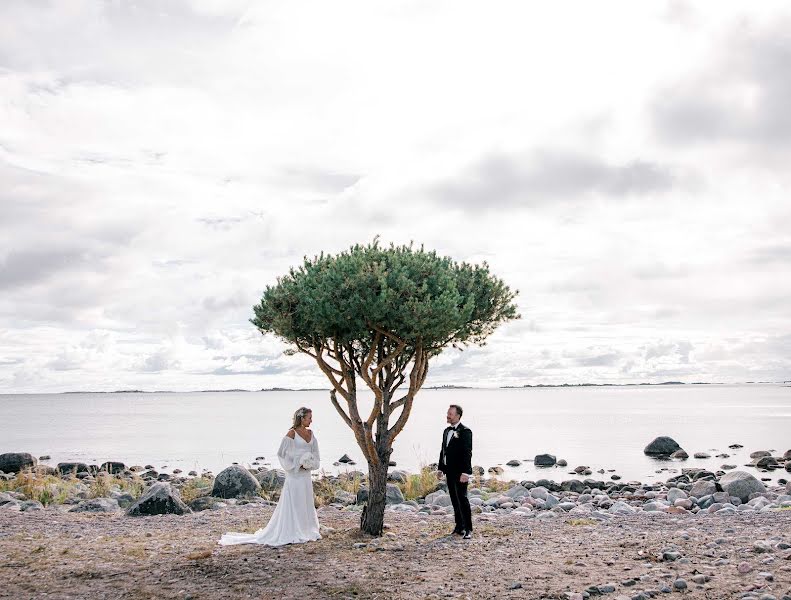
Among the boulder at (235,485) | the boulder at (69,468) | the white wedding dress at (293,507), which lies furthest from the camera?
the boulder at (69,468)

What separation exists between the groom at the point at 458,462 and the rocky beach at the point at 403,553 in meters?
0.52

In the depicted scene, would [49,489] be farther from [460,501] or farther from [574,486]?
[574,486]

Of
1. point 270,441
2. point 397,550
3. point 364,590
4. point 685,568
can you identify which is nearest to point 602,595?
point 685,568

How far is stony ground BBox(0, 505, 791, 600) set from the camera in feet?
36.3

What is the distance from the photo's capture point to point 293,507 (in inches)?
576

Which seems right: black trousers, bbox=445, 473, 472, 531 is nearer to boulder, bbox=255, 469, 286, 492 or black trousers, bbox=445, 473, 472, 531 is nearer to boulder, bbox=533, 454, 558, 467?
boulder, bbox=255, 469, 286, 492

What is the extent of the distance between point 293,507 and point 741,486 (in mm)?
16611

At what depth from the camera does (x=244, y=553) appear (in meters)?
13.6

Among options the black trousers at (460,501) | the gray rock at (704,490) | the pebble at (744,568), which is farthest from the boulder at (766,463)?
the pebble at (744,568)

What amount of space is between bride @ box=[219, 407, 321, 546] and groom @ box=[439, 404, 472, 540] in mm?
2587

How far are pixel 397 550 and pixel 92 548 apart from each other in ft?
19.7

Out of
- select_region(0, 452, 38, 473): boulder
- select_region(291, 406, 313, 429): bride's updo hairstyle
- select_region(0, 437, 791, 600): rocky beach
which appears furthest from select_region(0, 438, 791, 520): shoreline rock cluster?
select_region(0, 452, 38, 473): boulder

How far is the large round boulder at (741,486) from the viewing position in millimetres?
24312

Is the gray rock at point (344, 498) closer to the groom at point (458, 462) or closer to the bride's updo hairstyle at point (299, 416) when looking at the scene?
the groom at point (458, 462)
